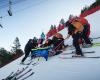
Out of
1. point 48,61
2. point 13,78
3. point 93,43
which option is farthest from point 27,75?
point 93,43

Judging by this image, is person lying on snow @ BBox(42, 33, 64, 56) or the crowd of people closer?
the crowd of people

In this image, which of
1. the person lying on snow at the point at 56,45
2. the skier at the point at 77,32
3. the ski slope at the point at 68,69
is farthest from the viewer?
the person lying on snow at the point at 56,45

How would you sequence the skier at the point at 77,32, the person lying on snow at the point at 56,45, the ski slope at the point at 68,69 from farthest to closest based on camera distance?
the person lying on snow at the point at 56,45
the skier at the point at 77,32
the ski slope at the point at 68,69

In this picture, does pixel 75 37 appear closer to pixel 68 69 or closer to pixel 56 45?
pixel 68 69

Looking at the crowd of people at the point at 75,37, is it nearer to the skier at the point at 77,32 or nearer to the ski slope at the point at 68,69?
the skier at the point at 77,32

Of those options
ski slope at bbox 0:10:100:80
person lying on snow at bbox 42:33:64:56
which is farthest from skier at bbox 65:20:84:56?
person lying on snow at bbox 42:33:64:56

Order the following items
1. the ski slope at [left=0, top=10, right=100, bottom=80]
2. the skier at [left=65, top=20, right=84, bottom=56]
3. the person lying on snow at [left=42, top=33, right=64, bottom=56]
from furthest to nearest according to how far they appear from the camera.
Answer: the person lying on snow at [left=42, top=33, right=64, bottom=56], the skier at [left=65, top=20, right=84, bottom=56], the ski slope at [left=0, top=10, right=100, bottom=80]

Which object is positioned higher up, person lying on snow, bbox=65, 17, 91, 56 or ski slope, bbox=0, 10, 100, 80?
person lying on snow, bbox=65, 17, 91, 56

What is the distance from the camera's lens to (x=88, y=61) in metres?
9.94

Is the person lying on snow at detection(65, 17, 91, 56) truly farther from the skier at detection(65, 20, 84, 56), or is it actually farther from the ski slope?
the ski slope

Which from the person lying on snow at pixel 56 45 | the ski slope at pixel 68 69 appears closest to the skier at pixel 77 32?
the ski slope at pixel 68 69

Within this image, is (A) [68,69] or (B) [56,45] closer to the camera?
(A) [68,69]

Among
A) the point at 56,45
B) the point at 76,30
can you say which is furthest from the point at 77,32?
the point at 56,45

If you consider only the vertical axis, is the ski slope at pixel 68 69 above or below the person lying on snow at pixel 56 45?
below
